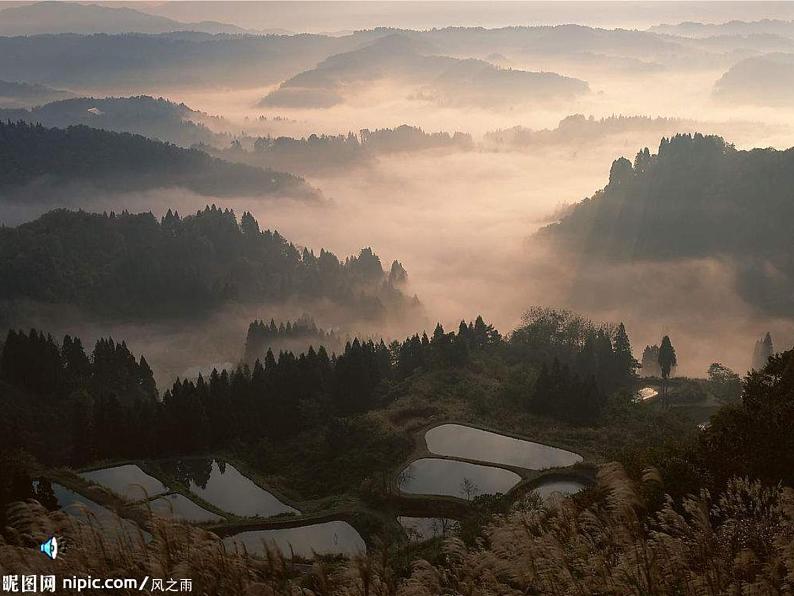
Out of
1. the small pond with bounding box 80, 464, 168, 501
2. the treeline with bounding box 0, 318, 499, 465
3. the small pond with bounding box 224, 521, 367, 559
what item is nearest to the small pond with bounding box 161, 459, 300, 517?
the small pond with bounding box 80, 464, 168, 501

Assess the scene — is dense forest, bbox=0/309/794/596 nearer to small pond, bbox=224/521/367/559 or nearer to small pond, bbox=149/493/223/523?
small pond, bbox=224/521/367/559

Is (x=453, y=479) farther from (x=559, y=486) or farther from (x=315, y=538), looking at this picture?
(x=315, y=538)

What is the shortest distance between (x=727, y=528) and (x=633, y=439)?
42.1m

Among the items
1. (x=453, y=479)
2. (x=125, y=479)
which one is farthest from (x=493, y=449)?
(x=125, y=479)

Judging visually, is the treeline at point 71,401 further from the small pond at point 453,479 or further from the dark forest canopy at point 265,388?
the small pond at point 453,479

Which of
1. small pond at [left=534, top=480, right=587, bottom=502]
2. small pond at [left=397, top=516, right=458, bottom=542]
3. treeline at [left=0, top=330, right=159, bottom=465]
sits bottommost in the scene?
small pond at [left=397, top=516, right=458, bottom=542]

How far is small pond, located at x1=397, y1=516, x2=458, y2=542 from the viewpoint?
37.6 m

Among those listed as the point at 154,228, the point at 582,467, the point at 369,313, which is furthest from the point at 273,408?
the point at 154,228

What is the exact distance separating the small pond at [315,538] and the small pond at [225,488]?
3467mm

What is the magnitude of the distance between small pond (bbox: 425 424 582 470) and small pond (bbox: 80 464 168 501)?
19.2m

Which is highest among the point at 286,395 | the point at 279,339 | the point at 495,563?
the point at 279,339

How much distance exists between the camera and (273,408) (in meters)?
64.1

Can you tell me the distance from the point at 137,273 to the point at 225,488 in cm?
14958

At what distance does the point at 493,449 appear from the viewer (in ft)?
170
